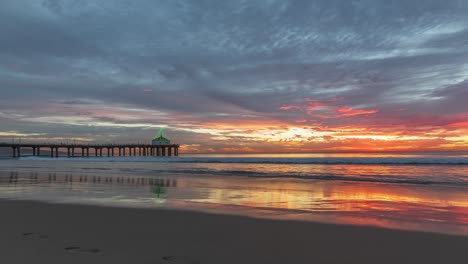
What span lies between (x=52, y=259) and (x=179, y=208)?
4716 millimetres

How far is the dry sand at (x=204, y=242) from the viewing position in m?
4.89

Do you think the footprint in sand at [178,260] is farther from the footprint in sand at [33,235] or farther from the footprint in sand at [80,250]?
the footprint in sand at [33,235]

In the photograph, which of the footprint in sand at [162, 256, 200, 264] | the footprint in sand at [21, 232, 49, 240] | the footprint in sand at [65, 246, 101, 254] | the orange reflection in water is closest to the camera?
the footprint in sand at [162, 256, 200, 264]

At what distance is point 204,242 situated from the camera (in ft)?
18.9

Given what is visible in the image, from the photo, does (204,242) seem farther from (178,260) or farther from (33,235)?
(33,235)

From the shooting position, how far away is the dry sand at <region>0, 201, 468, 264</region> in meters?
4.89

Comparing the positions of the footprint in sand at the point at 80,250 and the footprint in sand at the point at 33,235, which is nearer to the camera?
the footprint in sand at the point at 80,250

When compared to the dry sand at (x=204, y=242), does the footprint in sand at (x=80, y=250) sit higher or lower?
higher

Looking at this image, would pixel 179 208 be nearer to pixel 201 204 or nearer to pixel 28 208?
pixel 201 204

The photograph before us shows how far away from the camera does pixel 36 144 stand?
11256 cm

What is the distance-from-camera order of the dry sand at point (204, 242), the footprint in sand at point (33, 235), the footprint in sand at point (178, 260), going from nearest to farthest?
the footprint in sand at point (178, 260), the dry sand at point (204, 242), the footprint in sand at point (33, 235)

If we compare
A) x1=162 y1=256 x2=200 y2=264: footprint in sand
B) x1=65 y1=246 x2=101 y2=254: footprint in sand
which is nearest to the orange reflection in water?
x1=162 y1=256 x2=200 y2=264: footprint in sand

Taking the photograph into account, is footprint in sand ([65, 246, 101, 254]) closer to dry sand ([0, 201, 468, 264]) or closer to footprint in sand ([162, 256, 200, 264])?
dry sand ([0, 201, 468, 264])

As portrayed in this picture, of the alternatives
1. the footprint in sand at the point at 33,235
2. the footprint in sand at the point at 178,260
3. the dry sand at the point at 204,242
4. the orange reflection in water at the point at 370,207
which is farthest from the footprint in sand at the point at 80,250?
the orange reflection in water at the point at 370,207
